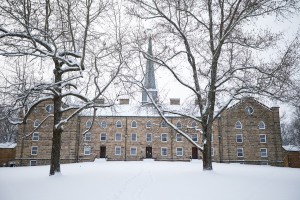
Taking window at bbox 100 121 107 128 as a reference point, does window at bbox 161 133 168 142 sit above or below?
below

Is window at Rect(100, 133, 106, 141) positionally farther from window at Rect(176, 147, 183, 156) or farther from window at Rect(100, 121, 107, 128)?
window at Rect(176, 147, 183, 156)

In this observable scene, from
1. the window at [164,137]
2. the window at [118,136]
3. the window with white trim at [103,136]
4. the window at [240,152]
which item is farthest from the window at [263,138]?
the window with white trim at [103,136]

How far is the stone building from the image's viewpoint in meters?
39.1

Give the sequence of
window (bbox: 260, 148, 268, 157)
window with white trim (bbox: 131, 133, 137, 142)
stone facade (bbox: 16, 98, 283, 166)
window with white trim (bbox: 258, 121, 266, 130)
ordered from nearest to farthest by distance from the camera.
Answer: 1. window (bbox: 260, 148, 268, 157)
2. stone facade (bbox: 16, 98, 283, 166)
3. window with white trim (bbox: 258, 121, 266, 130)
4. window with white trim (bbox: 131, 133, 137, 142)

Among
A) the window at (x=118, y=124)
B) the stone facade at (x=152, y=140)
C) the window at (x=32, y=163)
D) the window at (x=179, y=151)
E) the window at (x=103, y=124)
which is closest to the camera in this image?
the window at (x=32, y=163)

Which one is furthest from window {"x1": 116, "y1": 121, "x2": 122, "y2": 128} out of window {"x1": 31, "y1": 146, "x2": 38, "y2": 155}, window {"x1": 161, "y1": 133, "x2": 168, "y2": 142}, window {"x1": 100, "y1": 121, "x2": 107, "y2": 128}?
window {"x1": 31, "y1": 146, "x2": 38, "y2": 155}

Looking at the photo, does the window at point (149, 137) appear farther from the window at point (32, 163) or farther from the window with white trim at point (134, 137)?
the window at point (32, 163)

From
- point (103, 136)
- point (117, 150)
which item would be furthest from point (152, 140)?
point (103, 136)

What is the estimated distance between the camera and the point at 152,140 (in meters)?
42.2

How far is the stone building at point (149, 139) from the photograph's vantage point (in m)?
39.1

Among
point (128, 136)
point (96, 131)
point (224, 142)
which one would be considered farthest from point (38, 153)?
point (224, 142)

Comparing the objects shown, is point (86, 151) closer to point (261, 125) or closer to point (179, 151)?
point (179, 151)

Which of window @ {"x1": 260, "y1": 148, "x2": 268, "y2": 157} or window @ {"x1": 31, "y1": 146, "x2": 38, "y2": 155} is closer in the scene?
window @ {"x1": 260, "y1": 148, "x2": 268, "y2": 157}

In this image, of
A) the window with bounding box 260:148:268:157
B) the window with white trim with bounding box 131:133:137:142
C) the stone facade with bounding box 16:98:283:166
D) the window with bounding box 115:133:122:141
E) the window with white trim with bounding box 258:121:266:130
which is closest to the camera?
the window with bounding box 260:148:268:157
